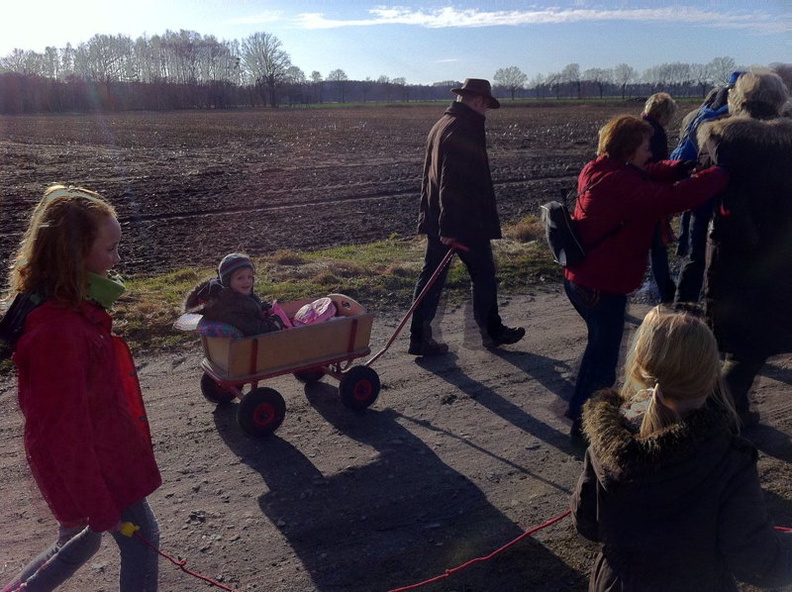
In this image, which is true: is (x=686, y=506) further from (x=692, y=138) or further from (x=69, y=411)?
(x=692, y=138)

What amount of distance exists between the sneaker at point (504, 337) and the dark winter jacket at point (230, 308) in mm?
2244

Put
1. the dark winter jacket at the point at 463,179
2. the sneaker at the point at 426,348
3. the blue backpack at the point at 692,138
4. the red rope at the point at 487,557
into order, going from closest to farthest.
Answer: the red rope at the point at 487,557 → the dark winter jacket at the point at 463,179 → the blue backpack at the point at 692,138 → the sneaker at the point at 426,348

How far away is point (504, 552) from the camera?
3609mm

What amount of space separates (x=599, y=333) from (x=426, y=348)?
189 cm

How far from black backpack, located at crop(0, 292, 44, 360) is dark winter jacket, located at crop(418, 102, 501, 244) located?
379cm

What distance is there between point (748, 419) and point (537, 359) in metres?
1.73

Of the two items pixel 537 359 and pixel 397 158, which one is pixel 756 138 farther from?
pixel 397 158

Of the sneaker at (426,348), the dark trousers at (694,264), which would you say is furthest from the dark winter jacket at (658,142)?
the sneaker at (426,348)

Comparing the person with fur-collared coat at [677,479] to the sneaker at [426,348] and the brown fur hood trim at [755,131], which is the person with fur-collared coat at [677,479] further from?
the sneaker at [426,348]

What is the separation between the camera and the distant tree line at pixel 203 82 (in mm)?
84250

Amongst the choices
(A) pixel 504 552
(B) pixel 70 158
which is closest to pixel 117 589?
(A) pixel 504 552

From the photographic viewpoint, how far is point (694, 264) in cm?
561

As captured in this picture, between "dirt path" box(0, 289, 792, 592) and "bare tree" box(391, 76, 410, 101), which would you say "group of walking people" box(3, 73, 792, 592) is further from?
"bare tree" box(391, 76, 410, 101)

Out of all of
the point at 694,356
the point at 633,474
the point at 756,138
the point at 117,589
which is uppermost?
the point at 756,138
